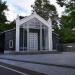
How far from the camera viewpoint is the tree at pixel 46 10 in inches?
2938

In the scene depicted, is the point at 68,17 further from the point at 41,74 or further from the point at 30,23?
the point at 30,23

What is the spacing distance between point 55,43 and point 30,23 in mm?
6874

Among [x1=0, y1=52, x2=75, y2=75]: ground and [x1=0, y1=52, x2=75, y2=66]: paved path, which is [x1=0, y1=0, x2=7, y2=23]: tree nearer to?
[x1=0, y1=52, x2=75, y2=66]: paved path

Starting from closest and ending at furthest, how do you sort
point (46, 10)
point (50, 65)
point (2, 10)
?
point (50, 65)
point (2, 10)
point (46, 10)

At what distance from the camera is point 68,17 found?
621 inches

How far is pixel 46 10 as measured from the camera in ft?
250

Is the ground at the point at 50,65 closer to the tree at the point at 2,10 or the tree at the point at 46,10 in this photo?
the tree at the point at 2,10

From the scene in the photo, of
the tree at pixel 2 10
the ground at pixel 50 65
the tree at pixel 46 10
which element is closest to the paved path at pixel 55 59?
the ground at pixel 50 65

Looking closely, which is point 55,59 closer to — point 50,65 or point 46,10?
point 50,65

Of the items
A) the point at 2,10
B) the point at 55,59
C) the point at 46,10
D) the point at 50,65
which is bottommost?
the point at 50,65

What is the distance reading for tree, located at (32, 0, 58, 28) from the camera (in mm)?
74625

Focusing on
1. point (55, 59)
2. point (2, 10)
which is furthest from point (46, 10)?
point (55, 59)

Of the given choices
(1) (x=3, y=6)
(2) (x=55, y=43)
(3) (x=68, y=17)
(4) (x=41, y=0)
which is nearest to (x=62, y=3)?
(3) (x=68, y=17)

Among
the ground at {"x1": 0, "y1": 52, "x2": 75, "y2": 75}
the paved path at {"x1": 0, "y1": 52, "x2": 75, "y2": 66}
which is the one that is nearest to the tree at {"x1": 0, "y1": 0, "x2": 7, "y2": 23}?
the paved path at {"x1": 0, "y1": 52, "x2": 75, "y2": 66}
